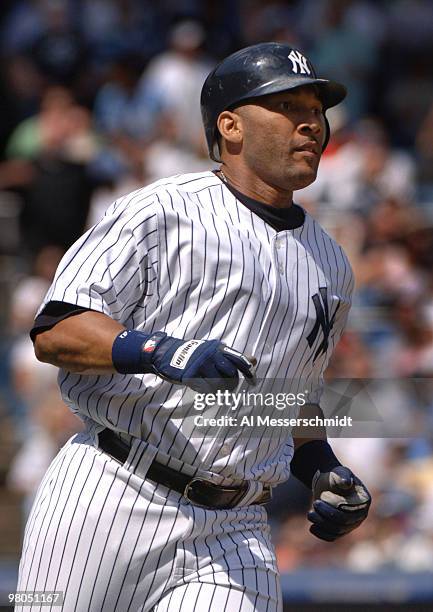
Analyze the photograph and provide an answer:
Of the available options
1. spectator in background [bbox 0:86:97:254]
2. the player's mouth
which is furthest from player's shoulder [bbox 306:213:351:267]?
spectator in background [bbox 0:86:97:254]

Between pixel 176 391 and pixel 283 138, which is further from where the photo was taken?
pixel 283 138

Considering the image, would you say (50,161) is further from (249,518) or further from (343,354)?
(249,518)

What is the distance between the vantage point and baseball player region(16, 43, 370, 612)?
2.57 meters

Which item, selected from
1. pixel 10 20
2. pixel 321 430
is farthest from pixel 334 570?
pixel 10 20

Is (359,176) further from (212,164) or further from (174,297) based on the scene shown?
(174,297)

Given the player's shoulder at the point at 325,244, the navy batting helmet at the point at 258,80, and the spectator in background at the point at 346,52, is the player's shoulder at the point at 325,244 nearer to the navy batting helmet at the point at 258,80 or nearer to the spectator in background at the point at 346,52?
the navy batting helmet at the point at 258,80

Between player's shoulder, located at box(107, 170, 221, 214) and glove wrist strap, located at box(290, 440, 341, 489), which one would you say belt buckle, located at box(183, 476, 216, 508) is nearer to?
glove wrist strap, located at box(290, 440, 341, 489)

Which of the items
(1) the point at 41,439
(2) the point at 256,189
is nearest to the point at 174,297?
(2) the point at 256,189

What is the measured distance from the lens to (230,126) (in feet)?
9.33

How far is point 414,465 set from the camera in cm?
480

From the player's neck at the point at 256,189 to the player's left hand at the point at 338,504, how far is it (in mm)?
672

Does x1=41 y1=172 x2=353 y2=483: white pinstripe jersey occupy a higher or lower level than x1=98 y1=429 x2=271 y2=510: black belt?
higher

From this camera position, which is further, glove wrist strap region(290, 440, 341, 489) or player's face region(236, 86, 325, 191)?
glove wrist strap region(290, 440, 341, 489)

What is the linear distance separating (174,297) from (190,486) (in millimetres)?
426
